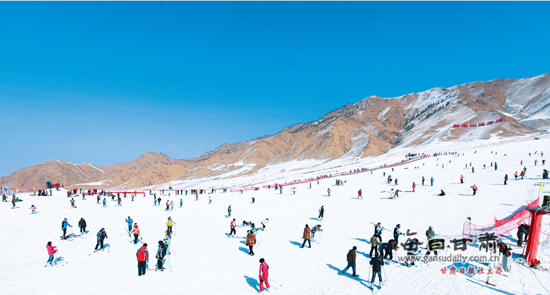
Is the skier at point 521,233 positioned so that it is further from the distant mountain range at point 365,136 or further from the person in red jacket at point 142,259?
the distant mountain range at point 365,136

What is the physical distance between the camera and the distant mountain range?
108 meters

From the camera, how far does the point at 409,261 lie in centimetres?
1104

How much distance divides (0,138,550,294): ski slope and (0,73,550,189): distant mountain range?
8441cm

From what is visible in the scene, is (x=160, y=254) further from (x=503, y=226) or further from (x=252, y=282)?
(x=503, y=226)

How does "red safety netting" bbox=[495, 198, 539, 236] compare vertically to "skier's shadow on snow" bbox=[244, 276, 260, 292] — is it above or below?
above

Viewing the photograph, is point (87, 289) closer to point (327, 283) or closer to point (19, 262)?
point (19, 262)

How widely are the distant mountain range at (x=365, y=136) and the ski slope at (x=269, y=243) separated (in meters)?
84.4

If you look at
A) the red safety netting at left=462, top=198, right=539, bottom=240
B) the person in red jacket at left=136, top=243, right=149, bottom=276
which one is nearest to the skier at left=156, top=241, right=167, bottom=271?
the person in red jacket at left=136, top=243, right=149, bottom=276

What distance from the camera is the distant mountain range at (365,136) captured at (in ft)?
356

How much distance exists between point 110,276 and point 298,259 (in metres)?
7.90

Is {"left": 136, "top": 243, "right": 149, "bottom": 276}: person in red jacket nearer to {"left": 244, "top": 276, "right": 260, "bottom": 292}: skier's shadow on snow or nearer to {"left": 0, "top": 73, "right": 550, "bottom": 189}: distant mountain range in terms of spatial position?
{"left": 244, "top": 276, "right": 260, "bottom": 292}: skier's shadow on snow

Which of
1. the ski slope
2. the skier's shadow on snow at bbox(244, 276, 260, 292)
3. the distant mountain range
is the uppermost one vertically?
the distant mountain range

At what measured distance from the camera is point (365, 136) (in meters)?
126

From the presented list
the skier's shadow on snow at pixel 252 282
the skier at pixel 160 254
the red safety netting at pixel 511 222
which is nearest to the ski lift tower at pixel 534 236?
the red safety netting at pixel 511 222
